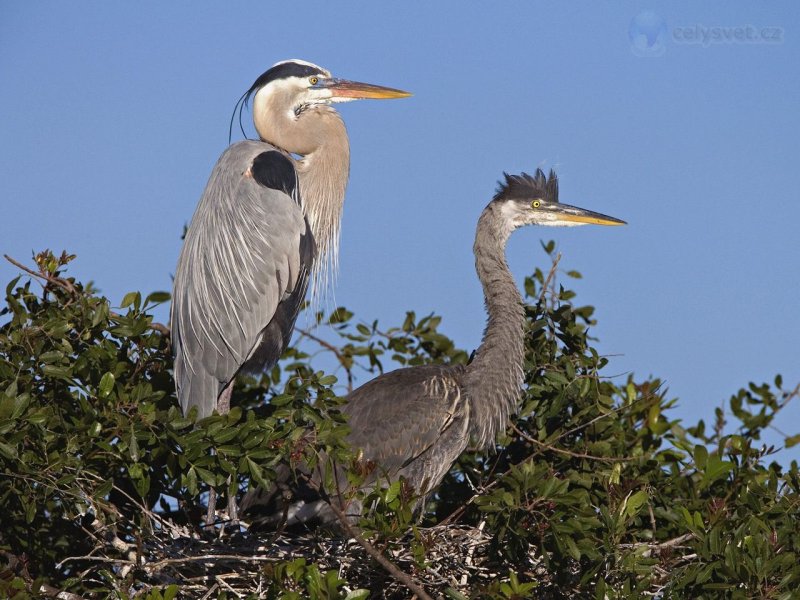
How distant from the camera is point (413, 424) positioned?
5293 millimetres

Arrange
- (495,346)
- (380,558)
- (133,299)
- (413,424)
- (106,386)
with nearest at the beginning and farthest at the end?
(380,558), (106,386), (133,299), (413,424), (495,346)

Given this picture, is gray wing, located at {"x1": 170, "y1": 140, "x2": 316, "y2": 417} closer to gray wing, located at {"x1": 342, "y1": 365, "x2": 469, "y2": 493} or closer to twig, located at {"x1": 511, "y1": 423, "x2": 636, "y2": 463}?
gray wing, located at {"x1": 342, "y1": 365, "x2": 469, "y2": 493}

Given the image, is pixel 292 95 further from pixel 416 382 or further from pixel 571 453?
pixel 571 453

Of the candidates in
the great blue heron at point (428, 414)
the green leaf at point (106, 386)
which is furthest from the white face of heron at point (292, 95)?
the green leaf at point (106, 386)

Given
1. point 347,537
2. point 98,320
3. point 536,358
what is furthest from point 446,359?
point 98,320

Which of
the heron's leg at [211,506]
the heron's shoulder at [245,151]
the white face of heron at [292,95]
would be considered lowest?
the heron's leg at [211,506]

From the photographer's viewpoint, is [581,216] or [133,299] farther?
[581,216]

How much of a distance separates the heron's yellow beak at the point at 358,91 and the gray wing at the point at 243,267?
2.22 feet

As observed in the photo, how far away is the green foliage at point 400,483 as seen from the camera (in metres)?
3.75

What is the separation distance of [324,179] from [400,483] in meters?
2.89

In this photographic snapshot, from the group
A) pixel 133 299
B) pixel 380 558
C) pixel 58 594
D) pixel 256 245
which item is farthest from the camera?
pixel 256 245

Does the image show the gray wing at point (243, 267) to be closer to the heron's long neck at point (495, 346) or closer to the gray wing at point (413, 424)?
the gray wing at point (413, 424)

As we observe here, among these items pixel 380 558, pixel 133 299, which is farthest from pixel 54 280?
pixel 380 558

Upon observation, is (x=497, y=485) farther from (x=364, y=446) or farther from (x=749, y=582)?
(x=749, y=582)
